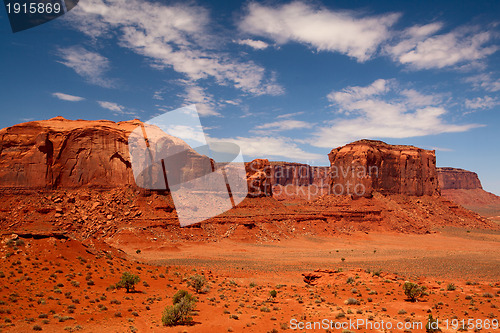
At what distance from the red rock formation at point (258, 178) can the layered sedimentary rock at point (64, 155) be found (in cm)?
2635

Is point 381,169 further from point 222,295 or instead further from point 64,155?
point 222,295

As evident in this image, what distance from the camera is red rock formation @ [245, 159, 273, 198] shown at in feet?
227

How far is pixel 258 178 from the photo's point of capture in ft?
230

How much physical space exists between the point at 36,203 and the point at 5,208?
3.58 m

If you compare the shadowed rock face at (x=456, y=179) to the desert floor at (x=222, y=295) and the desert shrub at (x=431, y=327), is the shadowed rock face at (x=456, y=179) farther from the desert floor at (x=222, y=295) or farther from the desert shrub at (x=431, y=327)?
the desert shrub at (x=431, y=327)

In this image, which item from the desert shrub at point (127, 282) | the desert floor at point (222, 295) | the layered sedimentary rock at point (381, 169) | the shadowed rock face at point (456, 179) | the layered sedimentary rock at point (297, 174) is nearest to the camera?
the desert floor at point (222, 295)

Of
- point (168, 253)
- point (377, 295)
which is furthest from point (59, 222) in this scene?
point (377, 295)

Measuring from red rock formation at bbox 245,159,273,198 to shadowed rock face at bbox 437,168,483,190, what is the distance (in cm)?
14478

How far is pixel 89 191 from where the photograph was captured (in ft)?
160

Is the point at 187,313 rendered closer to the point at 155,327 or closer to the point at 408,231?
the point at 155,327

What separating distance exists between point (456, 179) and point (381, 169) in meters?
132

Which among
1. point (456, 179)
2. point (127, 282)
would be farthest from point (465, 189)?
point (127, 282)

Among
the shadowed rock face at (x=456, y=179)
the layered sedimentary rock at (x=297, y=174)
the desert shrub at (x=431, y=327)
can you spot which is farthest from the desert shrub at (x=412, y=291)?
the shadowed rock face at (x=456, y=179)

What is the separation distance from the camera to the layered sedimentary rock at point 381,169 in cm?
7512
